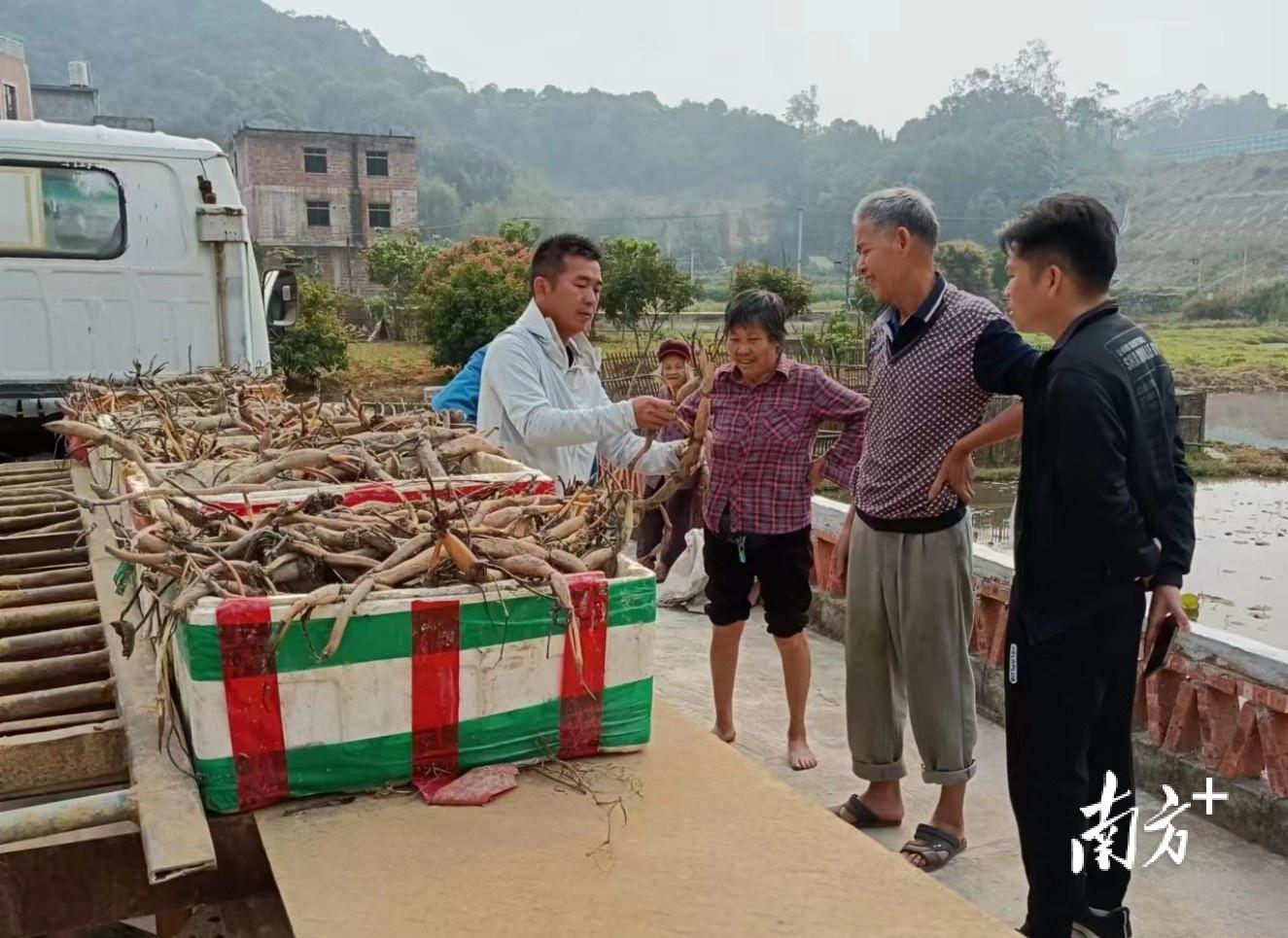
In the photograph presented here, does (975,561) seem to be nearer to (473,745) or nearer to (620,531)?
(620,531)

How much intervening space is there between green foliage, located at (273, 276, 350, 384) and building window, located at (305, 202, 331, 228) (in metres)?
22.8

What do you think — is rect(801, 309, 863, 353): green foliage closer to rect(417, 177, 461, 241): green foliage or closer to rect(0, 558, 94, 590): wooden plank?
rect(0, 558, 94, 590): wooden plank

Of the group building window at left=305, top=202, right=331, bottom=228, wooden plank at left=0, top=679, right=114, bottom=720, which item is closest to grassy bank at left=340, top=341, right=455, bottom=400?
building window at left=305, top=202, right=331, bottom=228

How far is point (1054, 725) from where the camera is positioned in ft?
7.87

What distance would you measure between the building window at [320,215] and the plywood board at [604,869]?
151 ft

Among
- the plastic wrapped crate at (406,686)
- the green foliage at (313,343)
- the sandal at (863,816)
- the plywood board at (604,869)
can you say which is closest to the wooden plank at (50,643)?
the plastic wrapped crate at (406,686)

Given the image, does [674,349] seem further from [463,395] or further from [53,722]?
[53,722]

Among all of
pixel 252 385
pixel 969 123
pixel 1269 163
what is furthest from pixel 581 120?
pixel 252 385

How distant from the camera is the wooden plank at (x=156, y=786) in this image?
1.36 metres

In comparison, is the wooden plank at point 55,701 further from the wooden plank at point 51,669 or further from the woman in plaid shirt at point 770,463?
the woman in plaid shirt at point 770,463

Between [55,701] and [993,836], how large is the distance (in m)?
2.65

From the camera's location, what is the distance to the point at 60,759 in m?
1.74

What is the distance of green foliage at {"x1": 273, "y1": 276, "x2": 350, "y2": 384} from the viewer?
21.5m

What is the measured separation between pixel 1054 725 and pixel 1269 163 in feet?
335
